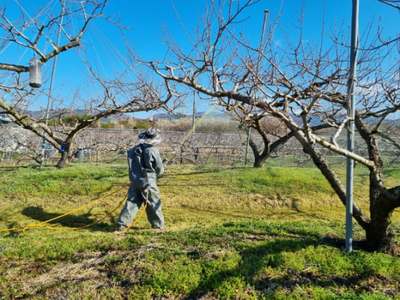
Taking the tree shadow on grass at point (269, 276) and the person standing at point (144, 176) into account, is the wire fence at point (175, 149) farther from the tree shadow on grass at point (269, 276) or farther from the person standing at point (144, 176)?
the tree shadow on grass at point (269, 276)

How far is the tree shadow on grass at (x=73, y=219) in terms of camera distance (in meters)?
5.99

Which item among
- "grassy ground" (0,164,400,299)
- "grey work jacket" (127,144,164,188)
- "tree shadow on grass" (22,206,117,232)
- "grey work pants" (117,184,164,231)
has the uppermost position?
"grey work jacket" (127,144,164,188)

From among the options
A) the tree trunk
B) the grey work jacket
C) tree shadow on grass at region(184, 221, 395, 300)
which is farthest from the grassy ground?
the grey work jacket

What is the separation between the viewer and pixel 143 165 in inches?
211

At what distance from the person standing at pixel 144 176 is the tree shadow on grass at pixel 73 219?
646mm

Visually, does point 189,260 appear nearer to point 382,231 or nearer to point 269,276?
point 269,276

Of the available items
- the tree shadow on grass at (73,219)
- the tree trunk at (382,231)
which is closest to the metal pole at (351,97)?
the tree trunk at (382,231)

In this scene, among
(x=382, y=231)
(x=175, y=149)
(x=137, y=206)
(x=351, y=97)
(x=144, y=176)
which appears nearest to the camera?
(x=351, y=97)

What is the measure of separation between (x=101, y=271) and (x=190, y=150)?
1310 centimetres

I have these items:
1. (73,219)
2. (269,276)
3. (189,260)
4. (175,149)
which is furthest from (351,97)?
(175,149)

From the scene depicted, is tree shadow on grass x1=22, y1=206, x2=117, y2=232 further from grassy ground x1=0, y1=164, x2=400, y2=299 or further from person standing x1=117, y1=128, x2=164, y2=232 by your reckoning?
person standing x1=117, y1=128, x2=164, y2=232

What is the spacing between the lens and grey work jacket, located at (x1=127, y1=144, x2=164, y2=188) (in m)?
5.27

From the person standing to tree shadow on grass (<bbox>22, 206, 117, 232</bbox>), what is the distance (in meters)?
0.65

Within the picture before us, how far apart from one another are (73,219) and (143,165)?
226cm
